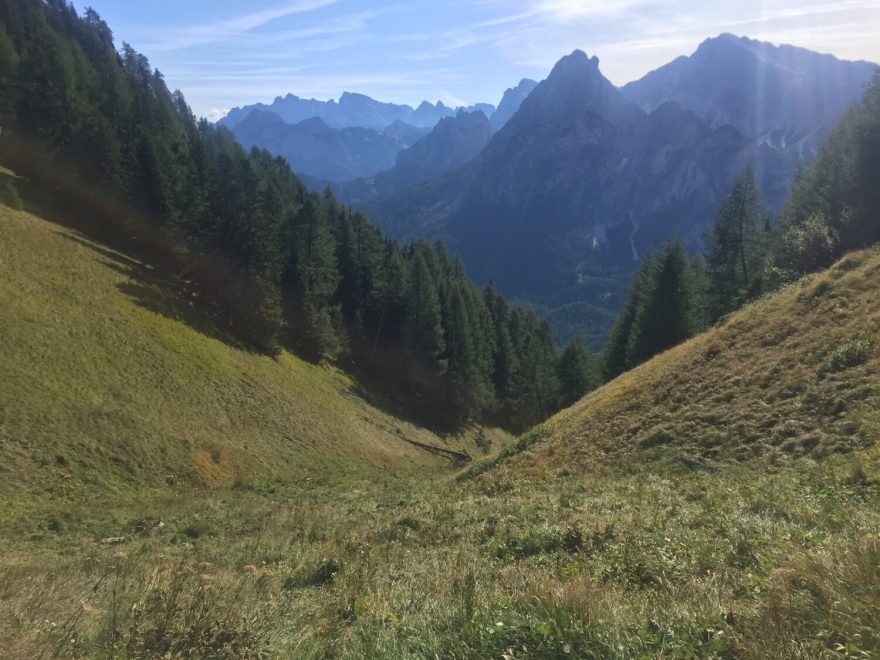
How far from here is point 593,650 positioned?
4141 mm

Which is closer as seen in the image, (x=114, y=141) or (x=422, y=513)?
(x=422, y=513)

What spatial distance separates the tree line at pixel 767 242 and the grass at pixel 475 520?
758 inches

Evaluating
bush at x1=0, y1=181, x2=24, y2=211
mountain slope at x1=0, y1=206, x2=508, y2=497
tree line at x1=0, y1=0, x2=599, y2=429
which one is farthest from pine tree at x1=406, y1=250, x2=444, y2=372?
bush at x1=0, y1=181, x2=24, y2=211

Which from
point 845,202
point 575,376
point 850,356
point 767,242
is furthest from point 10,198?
point 767,242

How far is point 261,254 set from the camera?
5394cm

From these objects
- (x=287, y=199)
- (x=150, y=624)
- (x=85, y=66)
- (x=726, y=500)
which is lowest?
(x=726, y=500)

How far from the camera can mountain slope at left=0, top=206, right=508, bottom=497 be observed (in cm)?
2477

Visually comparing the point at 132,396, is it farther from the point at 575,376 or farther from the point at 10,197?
the point at 575,376

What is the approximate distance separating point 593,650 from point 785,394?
1619 centimetres

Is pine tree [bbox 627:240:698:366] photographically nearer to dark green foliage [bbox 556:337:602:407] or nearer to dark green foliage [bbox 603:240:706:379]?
dark green foliage [bbox 603:240:706:379]

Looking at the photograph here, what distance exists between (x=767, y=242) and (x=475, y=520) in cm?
5234

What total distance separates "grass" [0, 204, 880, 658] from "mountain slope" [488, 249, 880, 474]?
0.11 m

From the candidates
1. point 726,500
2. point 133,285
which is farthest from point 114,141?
point 726,500

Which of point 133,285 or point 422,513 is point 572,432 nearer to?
point 422,513
